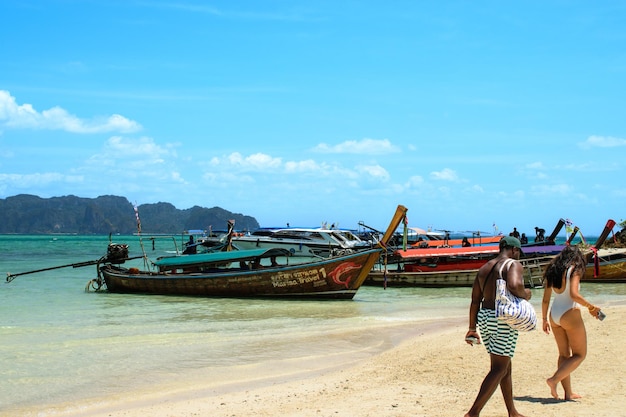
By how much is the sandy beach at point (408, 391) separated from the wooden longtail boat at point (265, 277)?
869cm

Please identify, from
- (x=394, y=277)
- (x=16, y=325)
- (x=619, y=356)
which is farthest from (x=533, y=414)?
(x=394, y=277)

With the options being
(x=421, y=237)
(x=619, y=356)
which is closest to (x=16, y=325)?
(x=619, y=356)

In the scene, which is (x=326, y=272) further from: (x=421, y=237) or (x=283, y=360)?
(x=421, y=237)

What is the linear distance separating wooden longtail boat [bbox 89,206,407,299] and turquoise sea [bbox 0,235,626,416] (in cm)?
45

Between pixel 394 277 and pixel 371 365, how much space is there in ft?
50.6

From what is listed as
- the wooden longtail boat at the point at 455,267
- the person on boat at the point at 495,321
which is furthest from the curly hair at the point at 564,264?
the wooden longtail boat at the point at 455,267

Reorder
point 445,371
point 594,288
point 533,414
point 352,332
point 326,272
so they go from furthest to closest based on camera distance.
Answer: point 594,288, point 326,272, point 352,332, point 445,371, point 533,414

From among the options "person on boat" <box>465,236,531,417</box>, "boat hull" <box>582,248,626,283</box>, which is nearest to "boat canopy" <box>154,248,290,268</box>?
"boat hull" <box>582,248,626,283</box>

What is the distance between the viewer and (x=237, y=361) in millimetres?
10078

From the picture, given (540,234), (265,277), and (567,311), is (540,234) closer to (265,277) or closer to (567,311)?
(265,277)

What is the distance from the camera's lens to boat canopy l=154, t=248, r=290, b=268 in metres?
19.2

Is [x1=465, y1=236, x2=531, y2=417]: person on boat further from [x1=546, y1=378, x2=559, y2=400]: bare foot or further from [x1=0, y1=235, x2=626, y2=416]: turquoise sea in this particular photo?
[x1=0, y1=235, x2=626, y2=416]: turquoise sea

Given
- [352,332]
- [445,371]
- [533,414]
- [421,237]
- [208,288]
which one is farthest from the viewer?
[421,237]

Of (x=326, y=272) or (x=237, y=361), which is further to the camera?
(x=326, y=272)
